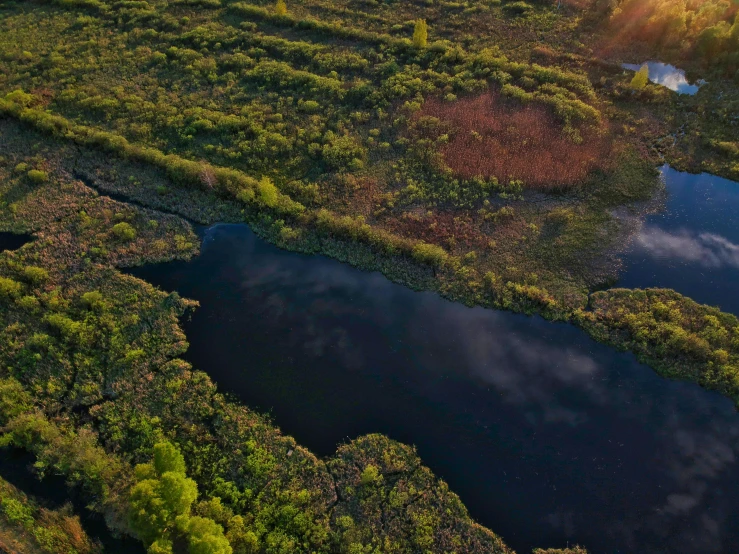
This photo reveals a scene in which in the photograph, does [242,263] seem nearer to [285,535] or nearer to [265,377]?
[265,377]

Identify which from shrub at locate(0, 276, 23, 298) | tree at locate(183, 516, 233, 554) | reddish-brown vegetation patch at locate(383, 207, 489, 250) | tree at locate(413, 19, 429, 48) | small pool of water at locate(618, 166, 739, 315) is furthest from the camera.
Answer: tree at locate(413, 19, 429, 48)

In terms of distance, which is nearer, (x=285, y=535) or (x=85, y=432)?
(x=285, y=535)

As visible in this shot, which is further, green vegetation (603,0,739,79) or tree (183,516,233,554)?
green vegetation (603,0,739,79)

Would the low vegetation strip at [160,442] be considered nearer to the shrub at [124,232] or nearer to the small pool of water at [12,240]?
the shrub at [124,232]

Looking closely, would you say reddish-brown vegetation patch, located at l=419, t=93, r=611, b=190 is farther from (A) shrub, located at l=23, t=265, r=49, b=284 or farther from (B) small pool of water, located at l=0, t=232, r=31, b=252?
(B) small pool of water, located at l=0, t=232, r=31, b=252

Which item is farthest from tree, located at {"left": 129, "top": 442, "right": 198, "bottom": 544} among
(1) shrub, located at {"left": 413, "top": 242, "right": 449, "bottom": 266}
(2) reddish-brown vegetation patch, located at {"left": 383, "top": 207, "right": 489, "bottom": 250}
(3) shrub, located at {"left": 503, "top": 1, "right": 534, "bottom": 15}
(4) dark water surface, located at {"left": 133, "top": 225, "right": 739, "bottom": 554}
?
(3) shrub, located at {"left": 503, "top": 1, "right": 534, "bottom": 15}

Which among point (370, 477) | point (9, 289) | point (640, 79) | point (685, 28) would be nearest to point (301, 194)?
point (9, 289)

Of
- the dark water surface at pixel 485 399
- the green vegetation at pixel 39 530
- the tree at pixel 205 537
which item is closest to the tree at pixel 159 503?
the tree at pixel 205 537

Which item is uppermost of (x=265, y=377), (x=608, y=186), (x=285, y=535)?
(x=608, y=186)

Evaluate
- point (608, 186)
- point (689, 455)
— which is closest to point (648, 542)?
point (689, 455)
